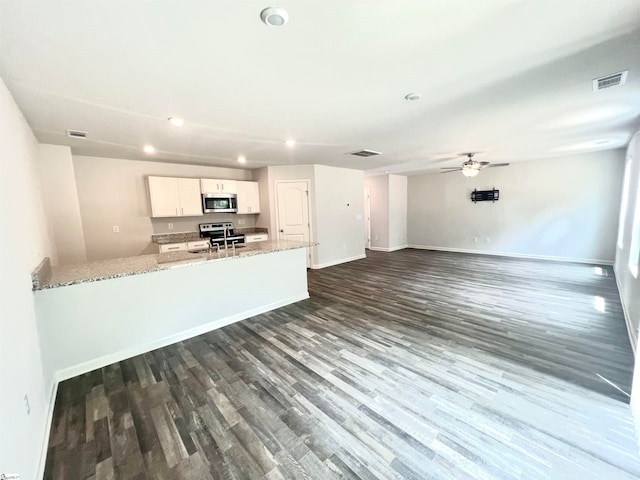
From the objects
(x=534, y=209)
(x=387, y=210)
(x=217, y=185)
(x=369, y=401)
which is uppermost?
(x=217, y=185)

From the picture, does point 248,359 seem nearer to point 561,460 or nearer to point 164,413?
point 164,413

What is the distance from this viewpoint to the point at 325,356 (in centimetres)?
267

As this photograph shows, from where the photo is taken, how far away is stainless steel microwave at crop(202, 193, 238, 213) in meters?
5.47

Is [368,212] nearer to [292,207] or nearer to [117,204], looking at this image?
Result: [292,207]

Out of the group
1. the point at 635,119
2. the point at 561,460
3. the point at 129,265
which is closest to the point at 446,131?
the point at 635,119

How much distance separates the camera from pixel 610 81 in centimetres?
224

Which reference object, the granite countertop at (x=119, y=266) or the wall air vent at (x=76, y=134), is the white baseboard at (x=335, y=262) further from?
the wall air vent at (x=76, y=134)

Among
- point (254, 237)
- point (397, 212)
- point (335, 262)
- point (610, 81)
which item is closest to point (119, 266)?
point (254, 237)

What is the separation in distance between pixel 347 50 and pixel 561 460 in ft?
9.27

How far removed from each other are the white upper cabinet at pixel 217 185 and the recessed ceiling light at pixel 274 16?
14.6 feet

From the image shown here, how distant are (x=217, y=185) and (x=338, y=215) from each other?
2.96m

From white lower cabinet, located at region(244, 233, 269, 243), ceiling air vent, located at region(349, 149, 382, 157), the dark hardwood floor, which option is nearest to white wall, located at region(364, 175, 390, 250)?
ceiling air vent, located at region(349, 149, 382, 157)

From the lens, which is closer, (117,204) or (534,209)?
(117,204)

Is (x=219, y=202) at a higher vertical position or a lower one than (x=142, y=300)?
higher
